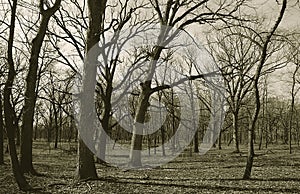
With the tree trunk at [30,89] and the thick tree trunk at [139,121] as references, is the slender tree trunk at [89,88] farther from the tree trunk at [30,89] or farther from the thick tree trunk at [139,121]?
the thick tree trunk at [139,121]

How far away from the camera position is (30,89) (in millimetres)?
11797

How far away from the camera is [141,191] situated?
9.65 meters

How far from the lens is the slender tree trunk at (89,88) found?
1105 cm

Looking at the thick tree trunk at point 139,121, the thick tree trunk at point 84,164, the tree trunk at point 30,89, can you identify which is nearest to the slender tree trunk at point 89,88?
the thick tree trunk at point 84,164

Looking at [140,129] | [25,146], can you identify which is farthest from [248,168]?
[25,146]

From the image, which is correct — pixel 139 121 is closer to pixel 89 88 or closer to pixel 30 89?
pixel 89 88

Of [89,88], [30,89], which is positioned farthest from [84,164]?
[30,89]

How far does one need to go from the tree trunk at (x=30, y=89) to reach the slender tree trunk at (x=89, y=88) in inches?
48.3

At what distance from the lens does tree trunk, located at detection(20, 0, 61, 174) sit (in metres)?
11.4

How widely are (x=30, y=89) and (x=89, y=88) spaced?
2.19 m

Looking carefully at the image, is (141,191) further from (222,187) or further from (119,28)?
(119,28)

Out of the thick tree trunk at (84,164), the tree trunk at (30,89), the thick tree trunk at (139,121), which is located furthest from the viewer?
the thick tree trunk at (139,121)

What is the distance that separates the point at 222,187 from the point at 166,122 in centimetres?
3112

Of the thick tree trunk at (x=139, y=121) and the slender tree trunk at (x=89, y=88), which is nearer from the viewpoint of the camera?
the slender tree trunk at (x=89, y=88)
